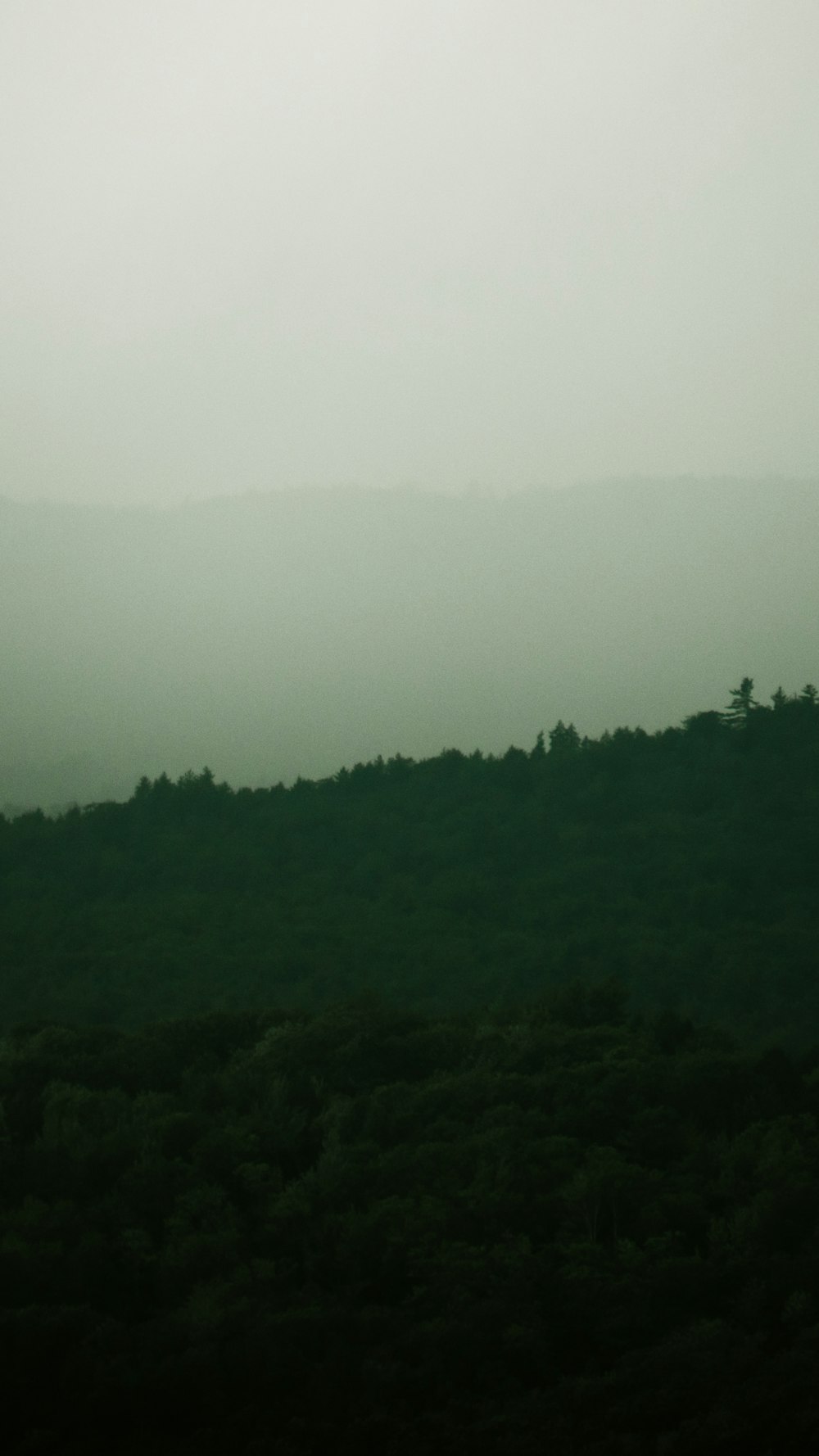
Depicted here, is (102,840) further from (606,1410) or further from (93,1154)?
(606,1410)

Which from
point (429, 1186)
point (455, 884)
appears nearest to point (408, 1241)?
point (429, 1186)

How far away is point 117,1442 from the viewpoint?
18.2m

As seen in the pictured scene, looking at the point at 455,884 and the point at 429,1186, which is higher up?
the point at 455,884

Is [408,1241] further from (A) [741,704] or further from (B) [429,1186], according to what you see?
(A) [741,704]

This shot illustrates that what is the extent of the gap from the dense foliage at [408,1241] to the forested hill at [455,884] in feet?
46.0

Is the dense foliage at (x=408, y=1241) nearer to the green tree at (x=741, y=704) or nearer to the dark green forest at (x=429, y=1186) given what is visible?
the dark green forest at (x=429, y=1186)

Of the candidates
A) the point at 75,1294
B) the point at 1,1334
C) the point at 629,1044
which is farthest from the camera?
the point at 629,1044

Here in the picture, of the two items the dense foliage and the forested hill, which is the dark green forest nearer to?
the dense foliage

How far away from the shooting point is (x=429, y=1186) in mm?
25312

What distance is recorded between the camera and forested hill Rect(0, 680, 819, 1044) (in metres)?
48.5

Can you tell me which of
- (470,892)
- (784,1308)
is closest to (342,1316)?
(784,1308)

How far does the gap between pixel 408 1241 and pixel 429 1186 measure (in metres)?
2.22

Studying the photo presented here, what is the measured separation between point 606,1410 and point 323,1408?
384cm

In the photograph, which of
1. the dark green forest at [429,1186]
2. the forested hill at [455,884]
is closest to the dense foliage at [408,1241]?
the dark green forest at [429,1186]
